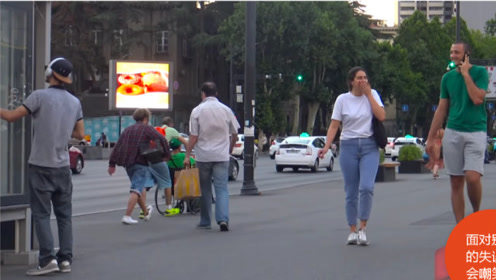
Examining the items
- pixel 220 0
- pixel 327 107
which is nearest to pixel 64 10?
pixel 220 0

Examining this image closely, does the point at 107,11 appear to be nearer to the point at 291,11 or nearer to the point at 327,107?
the point at 291,11

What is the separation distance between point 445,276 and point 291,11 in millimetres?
61649

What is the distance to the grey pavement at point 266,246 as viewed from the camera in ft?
26.9

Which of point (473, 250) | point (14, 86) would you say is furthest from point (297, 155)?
point (473, 250)

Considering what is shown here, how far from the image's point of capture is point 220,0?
244 feet

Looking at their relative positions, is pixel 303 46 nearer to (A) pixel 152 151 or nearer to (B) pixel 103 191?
(B) pixel 103 191

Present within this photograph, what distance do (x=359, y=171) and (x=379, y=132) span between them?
0.47 metres

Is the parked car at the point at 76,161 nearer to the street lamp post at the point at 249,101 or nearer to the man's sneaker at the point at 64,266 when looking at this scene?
the street lamp post at the point at 249,101

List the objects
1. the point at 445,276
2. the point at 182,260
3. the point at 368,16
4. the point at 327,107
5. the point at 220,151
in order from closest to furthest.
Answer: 1. the point at 445,276
2. the point at 182,260
3. the point at 220,151
4. the point at 327,107
5. the point at 368,16

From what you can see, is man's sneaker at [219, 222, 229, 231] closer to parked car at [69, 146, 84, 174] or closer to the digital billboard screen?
parked car at [69, 146, 84, 174]

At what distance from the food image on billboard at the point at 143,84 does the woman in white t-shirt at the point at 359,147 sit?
159 ft

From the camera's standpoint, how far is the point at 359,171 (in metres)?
9.96

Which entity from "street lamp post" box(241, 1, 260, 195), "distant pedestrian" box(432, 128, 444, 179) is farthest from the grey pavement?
"street lamp post" box(241, 1, 260, 195)

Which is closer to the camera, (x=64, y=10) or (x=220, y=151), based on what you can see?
(x=220, y=151)
